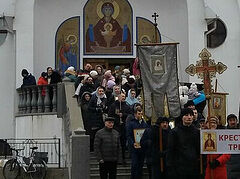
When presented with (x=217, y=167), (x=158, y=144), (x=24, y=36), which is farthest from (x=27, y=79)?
(x=217, y=167)

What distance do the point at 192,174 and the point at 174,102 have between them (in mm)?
2557

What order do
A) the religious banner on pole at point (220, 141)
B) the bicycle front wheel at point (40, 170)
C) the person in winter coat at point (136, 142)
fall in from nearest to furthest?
1. the religious banner on pole at point (220, 141)
2. the person in winter coat at point (136, 142)
3. the bicycle front wheel at point (40, 170)

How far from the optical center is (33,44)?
2483cm

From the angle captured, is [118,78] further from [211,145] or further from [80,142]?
[211,145]

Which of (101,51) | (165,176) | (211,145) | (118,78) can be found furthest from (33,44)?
(211,145)

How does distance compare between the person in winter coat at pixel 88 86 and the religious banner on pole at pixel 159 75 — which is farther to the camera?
the person in winter coat at pixel 88 86

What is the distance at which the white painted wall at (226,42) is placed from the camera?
993 inches

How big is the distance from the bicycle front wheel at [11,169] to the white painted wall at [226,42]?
359 inches

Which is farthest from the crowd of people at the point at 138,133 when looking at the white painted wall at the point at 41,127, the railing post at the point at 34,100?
the white painted wall at the point at 41,127

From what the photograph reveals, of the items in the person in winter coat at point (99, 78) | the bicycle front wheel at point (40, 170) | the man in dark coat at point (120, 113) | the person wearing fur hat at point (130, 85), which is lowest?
the bicycle front wheel at point (40, 170)

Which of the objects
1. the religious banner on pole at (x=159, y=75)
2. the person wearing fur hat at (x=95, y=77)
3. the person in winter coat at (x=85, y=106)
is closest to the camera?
the religious banner on pole at (x=159, y=75)

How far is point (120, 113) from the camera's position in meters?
15.3

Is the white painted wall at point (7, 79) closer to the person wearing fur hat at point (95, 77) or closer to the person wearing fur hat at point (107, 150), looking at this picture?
the person wearing fur hat at point (95, 77)

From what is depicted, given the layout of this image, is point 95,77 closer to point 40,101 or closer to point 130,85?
point 130,85
